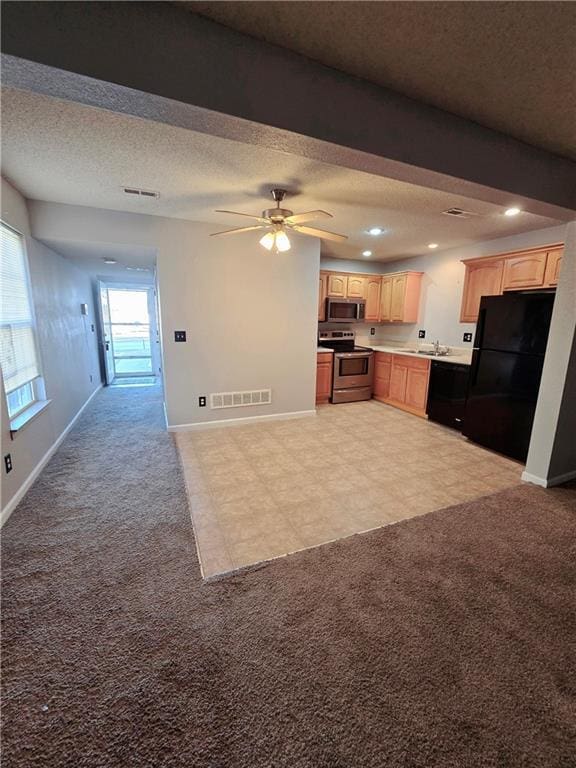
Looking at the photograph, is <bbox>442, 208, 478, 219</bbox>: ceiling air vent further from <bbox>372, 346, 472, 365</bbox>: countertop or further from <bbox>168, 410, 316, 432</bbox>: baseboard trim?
<bbox>168, 410, 316, 432</bbox>: baseboard trim

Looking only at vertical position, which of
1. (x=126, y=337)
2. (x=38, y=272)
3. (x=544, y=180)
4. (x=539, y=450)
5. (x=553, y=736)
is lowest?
(x=553, y=736)

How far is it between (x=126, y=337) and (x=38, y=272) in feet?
12.9

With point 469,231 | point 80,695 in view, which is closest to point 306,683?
point 80,695

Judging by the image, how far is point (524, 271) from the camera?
3764 millimetres

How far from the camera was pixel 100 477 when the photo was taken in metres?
2.88

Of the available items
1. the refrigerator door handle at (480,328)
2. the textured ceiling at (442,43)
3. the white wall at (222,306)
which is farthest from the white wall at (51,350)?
the refrigerator door handle at (480,328)

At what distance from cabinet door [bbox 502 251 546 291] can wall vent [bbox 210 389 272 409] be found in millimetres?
3301

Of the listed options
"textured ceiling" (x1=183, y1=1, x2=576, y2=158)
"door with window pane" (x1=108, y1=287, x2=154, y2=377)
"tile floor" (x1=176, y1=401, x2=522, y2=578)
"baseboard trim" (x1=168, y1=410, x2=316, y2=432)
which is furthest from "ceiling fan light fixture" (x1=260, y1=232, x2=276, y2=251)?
"door with window pane" (x1=108, y1=287, x2=154, y2=377)

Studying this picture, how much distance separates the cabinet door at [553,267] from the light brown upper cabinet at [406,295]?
2009 millimetres

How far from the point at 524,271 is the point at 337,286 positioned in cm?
261

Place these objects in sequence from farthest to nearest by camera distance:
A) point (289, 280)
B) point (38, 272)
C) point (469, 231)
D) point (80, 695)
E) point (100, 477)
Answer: point (289, 280), point (469, 231), point (38, 272), point (100, 477), point (80, 695)

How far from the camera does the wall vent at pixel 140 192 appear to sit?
278cm

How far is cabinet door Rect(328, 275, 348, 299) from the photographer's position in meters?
5.43

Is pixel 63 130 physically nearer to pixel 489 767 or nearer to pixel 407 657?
pixel 407 657
